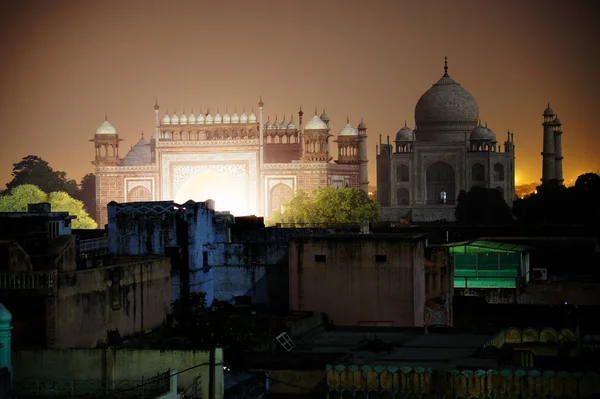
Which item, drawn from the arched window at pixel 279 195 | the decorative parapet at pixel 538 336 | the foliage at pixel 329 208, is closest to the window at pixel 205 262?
the decorative parapet at pixel 538 336

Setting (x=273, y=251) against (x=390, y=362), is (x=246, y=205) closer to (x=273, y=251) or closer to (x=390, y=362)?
(x=273, y=251)

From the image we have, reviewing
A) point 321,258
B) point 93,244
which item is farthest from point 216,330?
point 93,244

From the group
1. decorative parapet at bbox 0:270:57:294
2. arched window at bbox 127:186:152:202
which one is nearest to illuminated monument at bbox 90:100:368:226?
arched window at bbox 127:186:152:202

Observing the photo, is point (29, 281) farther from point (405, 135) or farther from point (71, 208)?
point (405, 135)

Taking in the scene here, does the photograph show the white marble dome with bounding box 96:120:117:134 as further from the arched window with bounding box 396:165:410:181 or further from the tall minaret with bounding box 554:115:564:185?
the tall minaret with bounding box 554:115:564:185

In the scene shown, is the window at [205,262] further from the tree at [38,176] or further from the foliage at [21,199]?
the tree at [38,176]

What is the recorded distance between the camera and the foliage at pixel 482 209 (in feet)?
184

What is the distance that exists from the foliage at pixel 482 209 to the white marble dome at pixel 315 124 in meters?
7.09

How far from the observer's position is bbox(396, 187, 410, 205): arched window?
6914 cm

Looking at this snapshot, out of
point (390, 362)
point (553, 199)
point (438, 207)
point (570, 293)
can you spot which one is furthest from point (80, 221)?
point (390, 362)

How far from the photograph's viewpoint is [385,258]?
20453 millimetres

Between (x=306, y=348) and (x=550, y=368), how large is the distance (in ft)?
12.1

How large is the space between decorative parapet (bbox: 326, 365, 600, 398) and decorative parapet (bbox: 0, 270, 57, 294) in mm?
3145

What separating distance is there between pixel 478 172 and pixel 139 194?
18174mm
